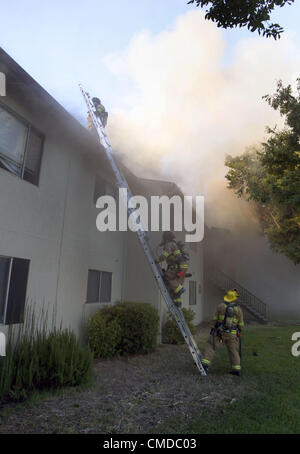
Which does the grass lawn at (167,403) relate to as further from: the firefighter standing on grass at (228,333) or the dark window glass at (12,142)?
the dark window glass at (12,142)

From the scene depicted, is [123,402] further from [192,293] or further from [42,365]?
[192,293]

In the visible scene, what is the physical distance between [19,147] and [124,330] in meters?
4.20

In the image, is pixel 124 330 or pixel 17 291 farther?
pixel 124 330

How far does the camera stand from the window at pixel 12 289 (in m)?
4.56

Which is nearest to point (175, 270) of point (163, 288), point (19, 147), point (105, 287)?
point (163, 288)

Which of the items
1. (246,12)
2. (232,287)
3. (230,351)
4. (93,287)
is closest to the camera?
(246,12)

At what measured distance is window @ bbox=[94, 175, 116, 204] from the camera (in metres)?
7.59

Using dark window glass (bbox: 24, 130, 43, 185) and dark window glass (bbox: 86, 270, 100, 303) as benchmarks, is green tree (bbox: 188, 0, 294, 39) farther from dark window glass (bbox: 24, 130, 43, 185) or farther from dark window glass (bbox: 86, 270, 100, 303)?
dark window glass (bbox: 86, 270, 100, 303)

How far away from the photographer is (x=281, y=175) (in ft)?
27.6

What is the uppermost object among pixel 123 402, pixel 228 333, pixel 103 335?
pixel 228 333

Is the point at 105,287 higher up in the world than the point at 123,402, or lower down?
higher up

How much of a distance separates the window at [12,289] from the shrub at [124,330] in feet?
6.21
